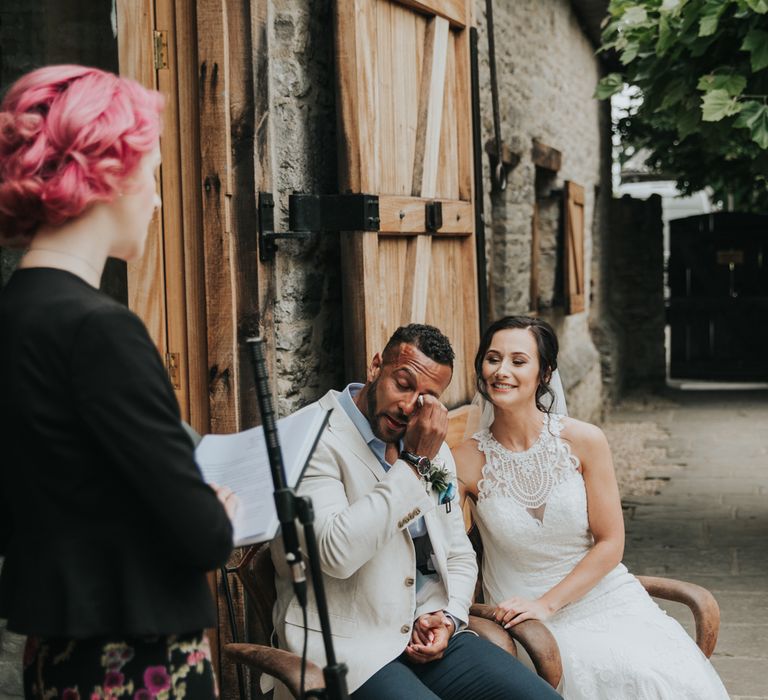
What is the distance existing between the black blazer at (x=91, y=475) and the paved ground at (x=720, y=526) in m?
3.17

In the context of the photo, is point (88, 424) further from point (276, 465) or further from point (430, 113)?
point (430, 113)

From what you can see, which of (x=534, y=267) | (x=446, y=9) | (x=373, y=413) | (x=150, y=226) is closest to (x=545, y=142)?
(x=534, y=267)

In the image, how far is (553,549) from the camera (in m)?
3.35

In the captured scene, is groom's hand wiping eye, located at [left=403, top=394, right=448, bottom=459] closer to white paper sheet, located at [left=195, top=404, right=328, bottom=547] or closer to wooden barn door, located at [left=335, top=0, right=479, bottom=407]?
white paper sheet, located at [left=195, top=404, right=328, bottom=547]

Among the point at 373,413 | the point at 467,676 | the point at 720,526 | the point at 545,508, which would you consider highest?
the point at 373,413

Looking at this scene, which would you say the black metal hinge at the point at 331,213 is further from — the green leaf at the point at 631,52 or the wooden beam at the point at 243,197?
the green leaf at the point at 631,52

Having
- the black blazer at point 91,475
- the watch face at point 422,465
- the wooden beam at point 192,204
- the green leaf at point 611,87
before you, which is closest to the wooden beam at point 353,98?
the wooden beam at point 192,204

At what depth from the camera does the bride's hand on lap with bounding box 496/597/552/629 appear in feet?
10.1

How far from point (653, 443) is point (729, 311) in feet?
15.7

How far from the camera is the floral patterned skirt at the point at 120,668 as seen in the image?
1.74 meters

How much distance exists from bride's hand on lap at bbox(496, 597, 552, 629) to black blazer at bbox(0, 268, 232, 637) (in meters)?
1.51

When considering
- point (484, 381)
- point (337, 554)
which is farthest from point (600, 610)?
point (337, 554)

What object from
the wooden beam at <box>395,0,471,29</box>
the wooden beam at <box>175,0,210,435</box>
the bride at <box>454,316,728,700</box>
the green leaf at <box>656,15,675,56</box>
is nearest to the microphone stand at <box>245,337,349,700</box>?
the bride at <box>454,316,728,700</box>

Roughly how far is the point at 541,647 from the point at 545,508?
490 millimetres
